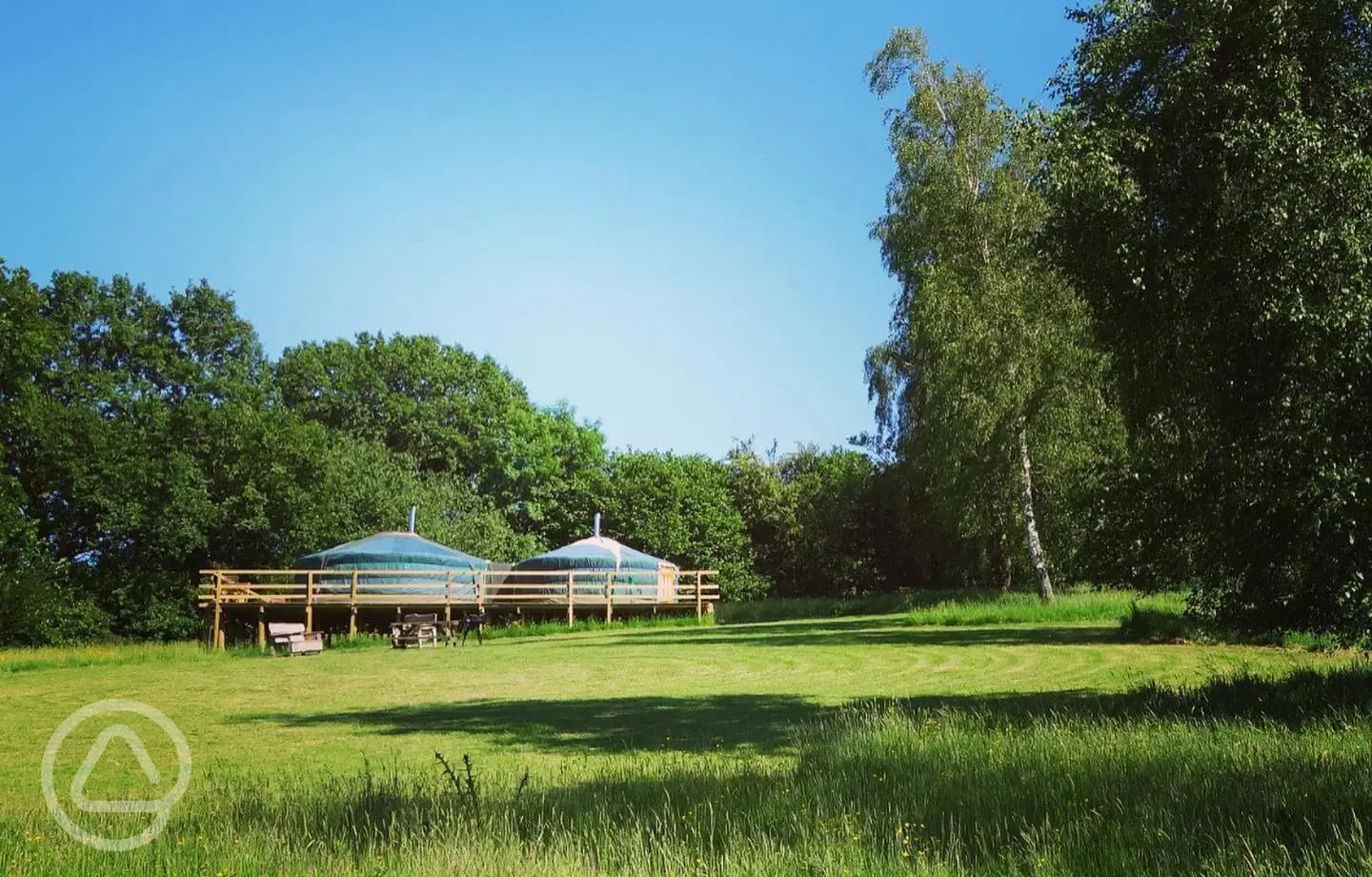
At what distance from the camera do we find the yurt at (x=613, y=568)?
3872 centimetres

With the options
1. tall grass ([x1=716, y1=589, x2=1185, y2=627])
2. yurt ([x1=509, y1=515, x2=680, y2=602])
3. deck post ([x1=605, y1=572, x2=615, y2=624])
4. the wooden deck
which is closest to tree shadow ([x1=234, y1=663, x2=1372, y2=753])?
tall grass ([x1=716, y1=589, x2=1185, y2=627])

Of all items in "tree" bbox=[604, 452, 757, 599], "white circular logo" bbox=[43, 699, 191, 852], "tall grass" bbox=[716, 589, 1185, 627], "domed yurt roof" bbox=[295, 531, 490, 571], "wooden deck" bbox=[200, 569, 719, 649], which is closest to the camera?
"white circular logo" bbox=[43, 699, 191, 852]

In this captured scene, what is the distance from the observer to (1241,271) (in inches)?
393

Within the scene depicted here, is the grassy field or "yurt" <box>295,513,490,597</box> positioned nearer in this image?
the grassy field

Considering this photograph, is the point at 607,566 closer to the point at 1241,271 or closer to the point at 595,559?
the point at 595,559

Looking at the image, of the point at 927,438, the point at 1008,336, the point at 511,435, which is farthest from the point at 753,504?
the point at 1008,336

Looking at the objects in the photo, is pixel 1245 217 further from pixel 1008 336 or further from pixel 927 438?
pixel 927 438

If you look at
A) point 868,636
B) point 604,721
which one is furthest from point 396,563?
point 604,721

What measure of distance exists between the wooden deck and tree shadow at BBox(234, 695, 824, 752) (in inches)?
642

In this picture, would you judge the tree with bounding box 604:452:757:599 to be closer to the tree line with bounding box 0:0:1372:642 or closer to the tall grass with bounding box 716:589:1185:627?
the tree line with bounding box 0:0:1372:642

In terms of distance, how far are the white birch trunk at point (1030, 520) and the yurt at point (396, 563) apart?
611 inches

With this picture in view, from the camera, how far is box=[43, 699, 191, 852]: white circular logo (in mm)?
5617

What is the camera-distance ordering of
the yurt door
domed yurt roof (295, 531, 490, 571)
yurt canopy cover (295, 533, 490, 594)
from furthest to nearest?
the yurt door
domed yurt roof (295, 531, 490, 571)
yurt canopy cover (295, 533, 490, 594)

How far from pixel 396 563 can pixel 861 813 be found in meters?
30.6
